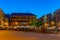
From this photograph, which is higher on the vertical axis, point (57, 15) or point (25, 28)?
point (57, 15)

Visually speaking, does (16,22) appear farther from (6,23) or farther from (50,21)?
(50,21)

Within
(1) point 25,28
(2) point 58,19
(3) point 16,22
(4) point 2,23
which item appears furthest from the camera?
(3) point 16,22

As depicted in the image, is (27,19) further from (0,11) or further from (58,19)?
(58,19)

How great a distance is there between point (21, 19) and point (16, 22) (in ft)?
10.9

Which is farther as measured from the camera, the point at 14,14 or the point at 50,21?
the point at 14,14

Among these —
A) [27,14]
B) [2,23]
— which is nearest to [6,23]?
[2,23]

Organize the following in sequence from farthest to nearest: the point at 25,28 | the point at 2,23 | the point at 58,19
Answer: the point at 2,23
the point at 58,19
the point at 25,28

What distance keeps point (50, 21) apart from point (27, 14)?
22.2 m

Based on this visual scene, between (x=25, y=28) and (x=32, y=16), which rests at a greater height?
(x=32, y=16)

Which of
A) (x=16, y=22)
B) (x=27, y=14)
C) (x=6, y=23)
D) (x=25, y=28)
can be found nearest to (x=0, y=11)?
(x=6, y=23)

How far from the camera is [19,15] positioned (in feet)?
285

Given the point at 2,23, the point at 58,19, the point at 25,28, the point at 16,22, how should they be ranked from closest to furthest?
the point at 25,28
the point at 58,19
the point at 2,23
the point at 16,22

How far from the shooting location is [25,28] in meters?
58.4

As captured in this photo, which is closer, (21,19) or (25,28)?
(25,28)
